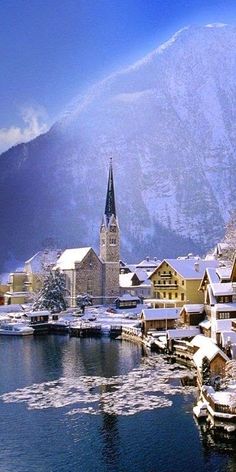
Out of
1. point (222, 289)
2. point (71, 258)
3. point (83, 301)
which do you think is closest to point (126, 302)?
point (83, 301)

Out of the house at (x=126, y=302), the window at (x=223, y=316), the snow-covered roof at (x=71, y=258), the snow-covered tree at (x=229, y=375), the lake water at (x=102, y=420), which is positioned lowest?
the lake water at (x=102, y=420)

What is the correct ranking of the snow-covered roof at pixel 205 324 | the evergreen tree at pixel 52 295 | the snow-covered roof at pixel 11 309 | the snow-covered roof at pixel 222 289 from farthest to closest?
the snow-covered roof at pixel 11 309 < the evergreen tree at pixel 52 295 < the snow-covered roof at pixel 205 324 < the snow-covered roof at pixel 222 289

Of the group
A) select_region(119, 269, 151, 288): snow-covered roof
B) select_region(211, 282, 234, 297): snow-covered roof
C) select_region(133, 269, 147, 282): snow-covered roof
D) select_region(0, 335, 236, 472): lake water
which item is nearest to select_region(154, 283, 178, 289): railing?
select_region(211, 282, 234, 297): snow-covered roof

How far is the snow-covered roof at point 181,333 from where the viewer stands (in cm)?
5394

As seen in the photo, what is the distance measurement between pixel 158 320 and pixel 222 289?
1207cm

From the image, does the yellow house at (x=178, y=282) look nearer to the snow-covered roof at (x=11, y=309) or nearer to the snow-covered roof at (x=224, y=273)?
the snow-covered roof at (x=224, y=273)

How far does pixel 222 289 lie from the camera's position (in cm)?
5478

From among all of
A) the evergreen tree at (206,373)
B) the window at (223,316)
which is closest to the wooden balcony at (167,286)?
the window at (223,316)

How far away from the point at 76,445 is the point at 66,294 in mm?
72674

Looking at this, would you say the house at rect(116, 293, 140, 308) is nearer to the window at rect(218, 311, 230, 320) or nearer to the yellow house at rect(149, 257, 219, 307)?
the yellow house at rect(149, 257, 219, 307)

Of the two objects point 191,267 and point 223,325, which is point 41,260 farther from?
point 223,325

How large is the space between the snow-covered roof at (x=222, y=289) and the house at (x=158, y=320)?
34.3 feet

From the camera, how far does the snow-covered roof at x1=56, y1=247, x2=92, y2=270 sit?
10144 centimetres

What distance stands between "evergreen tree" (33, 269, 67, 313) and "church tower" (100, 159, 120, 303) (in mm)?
15857
